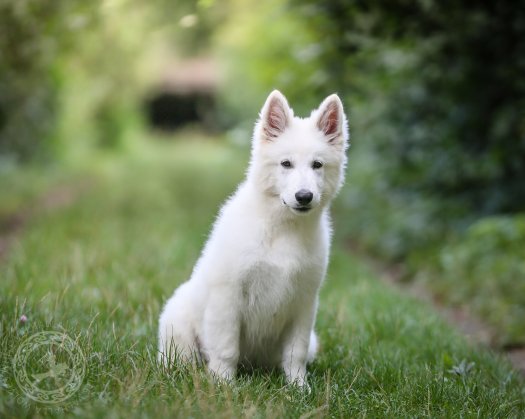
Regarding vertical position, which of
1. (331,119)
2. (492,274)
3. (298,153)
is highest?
(331,119)

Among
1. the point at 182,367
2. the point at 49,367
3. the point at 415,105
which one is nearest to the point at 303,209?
the point at 182,367

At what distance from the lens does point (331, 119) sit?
3883 mm

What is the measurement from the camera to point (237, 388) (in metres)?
3.42

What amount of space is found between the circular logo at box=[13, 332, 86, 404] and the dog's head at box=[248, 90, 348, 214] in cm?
139

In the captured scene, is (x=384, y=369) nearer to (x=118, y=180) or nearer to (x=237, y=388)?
(x=237, y=388)

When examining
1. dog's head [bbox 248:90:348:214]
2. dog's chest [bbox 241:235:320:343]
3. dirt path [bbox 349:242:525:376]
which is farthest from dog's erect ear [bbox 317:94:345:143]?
dirt path [bbox 349:242:525:376]

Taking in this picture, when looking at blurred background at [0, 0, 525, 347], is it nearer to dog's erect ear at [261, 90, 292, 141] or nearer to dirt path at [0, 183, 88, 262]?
dirt path at [0, 183, 88, 262]

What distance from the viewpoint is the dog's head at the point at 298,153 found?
145 inches

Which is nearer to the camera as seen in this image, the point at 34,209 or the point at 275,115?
the point at 275,115

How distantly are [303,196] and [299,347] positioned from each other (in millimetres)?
913

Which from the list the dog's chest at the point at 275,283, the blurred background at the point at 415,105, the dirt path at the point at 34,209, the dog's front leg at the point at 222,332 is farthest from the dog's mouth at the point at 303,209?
the dirt path at the point at 34,209

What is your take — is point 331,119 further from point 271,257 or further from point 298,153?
point 271,257

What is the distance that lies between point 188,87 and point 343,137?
39.1 m

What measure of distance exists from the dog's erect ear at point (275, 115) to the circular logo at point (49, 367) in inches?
63.4
